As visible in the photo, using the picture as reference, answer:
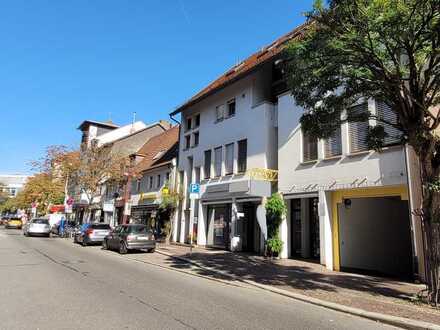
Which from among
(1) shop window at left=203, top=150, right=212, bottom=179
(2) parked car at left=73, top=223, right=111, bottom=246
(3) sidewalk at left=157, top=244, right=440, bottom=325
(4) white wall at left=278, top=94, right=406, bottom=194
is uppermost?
(1) shop window at left=203, top=150, right=212, bottom=179

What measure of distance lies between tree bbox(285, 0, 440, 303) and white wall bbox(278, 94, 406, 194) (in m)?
3.46

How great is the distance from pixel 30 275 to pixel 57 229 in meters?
30.7

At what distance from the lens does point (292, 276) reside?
12.4m

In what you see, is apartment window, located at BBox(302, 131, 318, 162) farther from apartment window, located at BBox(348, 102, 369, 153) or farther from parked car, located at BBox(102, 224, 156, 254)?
parked car, located at BBox(102, 224, 156, 254)

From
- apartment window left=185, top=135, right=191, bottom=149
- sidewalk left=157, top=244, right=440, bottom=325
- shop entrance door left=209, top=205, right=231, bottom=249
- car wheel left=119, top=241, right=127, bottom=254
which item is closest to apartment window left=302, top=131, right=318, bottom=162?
sidewalk left=157, top=244, right=440, bottom=325

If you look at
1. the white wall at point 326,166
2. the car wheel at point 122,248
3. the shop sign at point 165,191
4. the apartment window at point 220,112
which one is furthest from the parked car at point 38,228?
the white wall at point 326,166

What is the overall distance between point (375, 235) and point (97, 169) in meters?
25.5

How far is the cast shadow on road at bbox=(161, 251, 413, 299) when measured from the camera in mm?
10492

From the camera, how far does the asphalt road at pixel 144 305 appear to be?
21.0 feet

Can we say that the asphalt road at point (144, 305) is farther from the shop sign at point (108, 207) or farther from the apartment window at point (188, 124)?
the shop sign at point (108, 207)

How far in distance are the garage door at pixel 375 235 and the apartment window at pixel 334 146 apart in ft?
7.36

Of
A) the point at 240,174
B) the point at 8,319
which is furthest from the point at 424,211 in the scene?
the point at 240,174

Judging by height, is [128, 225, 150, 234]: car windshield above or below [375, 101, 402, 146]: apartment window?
below

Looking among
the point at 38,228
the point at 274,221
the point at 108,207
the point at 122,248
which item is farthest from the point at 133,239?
the point at 38,228
